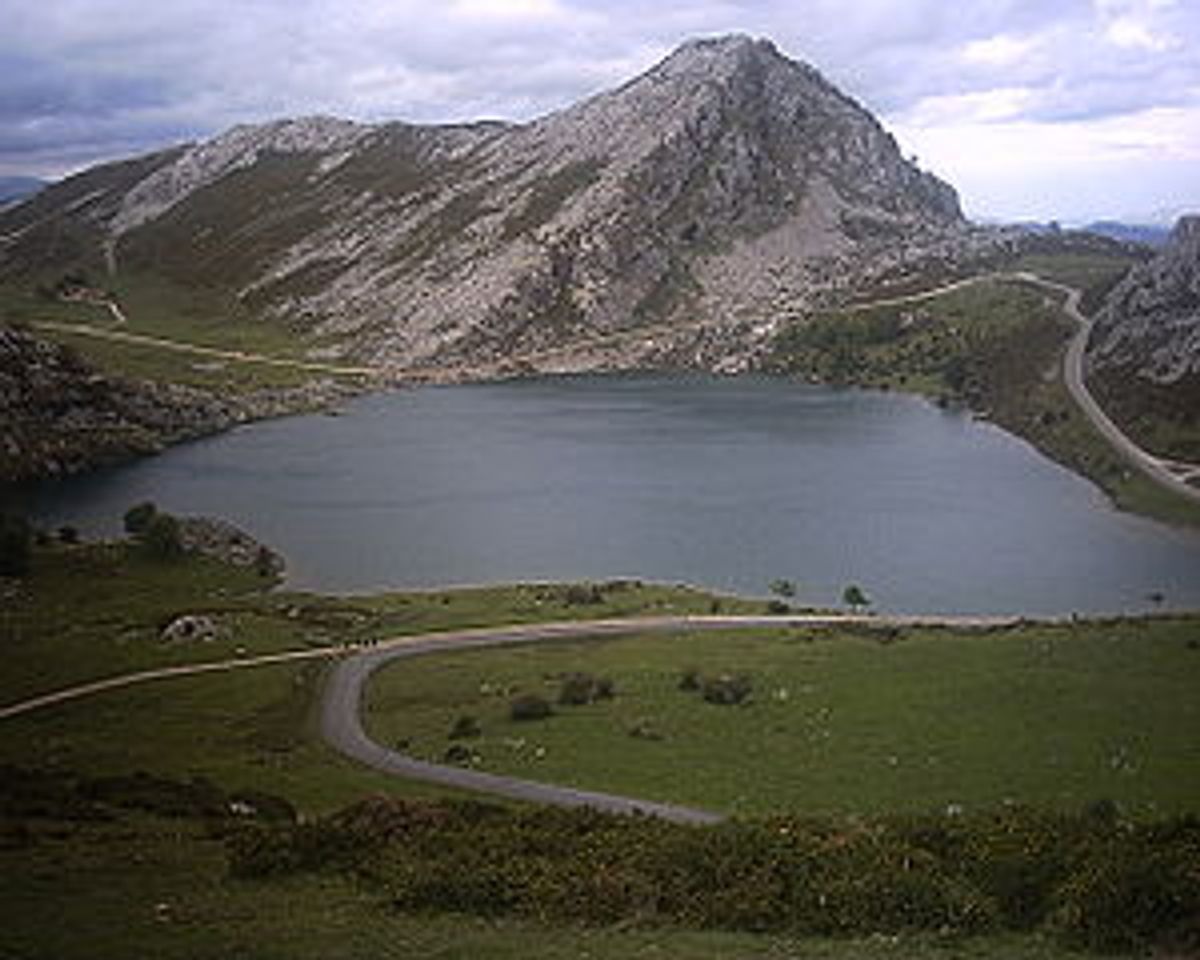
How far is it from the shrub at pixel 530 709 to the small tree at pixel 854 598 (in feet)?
113

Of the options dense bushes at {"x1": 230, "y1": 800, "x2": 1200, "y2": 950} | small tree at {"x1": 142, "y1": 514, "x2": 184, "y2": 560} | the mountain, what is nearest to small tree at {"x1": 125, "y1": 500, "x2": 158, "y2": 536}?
small tree at {"x1": 142, "y1": 514, "x2": 184, "y2": 560}

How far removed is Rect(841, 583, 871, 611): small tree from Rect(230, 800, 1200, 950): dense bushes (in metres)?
60.3

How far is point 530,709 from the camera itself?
6656cm

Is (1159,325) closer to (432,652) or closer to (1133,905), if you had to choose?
(432,652)

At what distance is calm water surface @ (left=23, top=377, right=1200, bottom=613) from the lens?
109m

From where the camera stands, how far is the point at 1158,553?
372 ft

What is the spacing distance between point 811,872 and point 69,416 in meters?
170

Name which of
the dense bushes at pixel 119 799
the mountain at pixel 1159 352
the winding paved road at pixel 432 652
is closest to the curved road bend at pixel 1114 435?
the mountain at pixel 1159 352

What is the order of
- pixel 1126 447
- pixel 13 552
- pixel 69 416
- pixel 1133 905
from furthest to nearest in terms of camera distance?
pixel 69 416, pixel 1126 447, pixel 13 552, pixel 1133 905

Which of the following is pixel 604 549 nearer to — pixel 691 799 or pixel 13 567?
pixel 13 567

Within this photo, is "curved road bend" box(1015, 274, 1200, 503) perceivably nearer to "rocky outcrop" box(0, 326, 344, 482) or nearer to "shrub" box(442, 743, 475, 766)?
"shrub" box(442, 743, 475, 766)

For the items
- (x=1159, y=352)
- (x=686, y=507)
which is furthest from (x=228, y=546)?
(x=1159, y=352)

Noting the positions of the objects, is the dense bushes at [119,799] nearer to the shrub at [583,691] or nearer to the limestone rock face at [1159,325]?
the shrub at [583,691]

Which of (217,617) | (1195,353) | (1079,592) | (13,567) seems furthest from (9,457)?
(1195,353)
